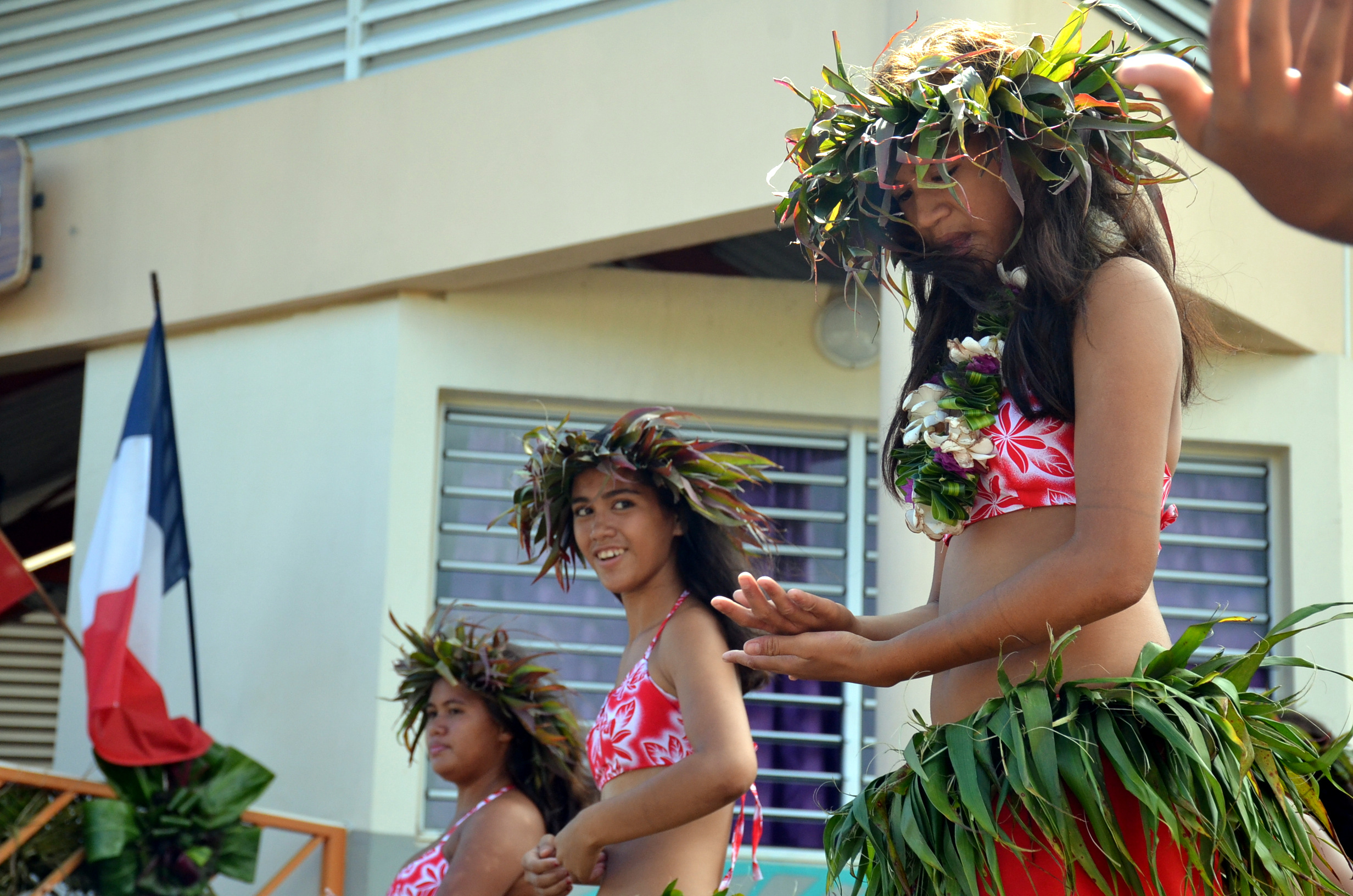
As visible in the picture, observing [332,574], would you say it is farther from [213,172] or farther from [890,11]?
[890,11]

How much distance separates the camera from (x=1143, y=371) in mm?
1771

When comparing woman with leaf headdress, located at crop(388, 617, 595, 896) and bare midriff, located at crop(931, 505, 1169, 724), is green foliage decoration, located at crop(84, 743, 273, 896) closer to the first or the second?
woman with leaf headdress, located at crop(388, 617, 595, 896)

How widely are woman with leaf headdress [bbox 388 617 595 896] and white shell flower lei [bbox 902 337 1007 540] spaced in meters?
1.98

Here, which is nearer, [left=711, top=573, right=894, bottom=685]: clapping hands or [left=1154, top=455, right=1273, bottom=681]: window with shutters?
[left=711, top=573, right=894, bottom=685]: clapping hands

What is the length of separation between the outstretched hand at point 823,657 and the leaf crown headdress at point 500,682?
214 cm

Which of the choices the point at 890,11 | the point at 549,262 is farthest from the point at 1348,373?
the point at 549,262

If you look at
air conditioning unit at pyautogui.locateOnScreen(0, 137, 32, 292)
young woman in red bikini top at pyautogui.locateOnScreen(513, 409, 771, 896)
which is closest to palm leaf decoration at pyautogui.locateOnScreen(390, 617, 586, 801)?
young woman in red bikini top at pyautogui.locateOnScreen(513, 409, 771, 896)

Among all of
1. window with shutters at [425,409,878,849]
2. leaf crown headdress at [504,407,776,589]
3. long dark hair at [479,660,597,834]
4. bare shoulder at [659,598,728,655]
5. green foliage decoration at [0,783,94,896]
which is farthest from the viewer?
window with shutters at [425,409,878,849]

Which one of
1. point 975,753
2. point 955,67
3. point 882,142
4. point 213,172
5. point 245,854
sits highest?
point 213,172

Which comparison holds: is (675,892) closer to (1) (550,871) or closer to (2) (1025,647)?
(1) (550,871)

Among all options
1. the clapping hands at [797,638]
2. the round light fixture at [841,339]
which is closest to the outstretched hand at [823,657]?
the clapping hands at [797,638]

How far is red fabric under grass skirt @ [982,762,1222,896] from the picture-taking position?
168 centimetres

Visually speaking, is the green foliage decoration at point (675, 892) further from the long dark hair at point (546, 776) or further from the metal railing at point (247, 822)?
the metal railing at point (247, 822)

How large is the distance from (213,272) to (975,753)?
5028mm
